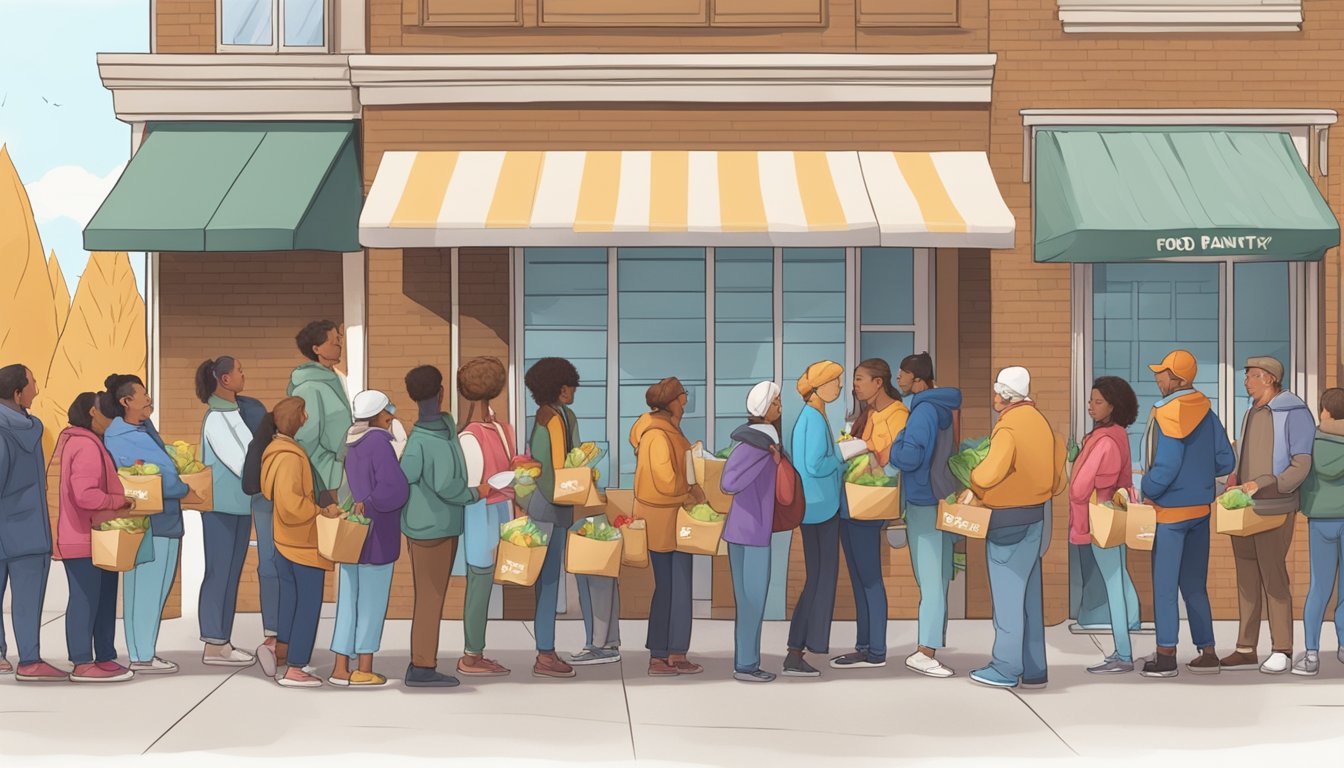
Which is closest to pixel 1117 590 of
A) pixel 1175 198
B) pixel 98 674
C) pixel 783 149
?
pixel 1175 198

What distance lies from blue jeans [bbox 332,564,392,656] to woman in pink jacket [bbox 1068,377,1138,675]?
451 centimetres

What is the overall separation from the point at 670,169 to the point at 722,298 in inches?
43.9

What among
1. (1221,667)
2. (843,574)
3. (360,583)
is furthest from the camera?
(843,574)

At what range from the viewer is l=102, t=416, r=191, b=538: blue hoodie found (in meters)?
9.47

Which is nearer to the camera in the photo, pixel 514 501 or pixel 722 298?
pixel 514 501

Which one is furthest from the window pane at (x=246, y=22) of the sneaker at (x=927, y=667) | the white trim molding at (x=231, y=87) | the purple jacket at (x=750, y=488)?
the sneaker at (x=927, y=667)

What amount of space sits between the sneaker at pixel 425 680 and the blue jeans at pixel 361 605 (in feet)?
0.92

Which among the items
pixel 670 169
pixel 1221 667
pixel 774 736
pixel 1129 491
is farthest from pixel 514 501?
pixel 1221 667

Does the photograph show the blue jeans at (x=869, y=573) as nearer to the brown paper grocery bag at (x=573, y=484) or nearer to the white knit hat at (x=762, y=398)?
the white knit hat at (x=762, y=398)

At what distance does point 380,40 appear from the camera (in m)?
11.8

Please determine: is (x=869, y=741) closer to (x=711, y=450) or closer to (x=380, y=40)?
(x=711, y=450)

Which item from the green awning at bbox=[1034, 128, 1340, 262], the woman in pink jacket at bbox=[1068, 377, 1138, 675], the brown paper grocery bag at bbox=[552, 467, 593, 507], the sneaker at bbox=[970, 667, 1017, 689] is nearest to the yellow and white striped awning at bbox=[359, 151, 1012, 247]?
the green awning at bbox=[1034, 128, 1340, 262]

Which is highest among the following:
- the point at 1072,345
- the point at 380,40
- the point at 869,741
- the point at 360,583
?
the point at 380,40

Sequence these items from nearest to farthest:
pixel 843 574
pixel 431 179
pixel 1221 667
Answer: pixel 1221 667 < pixel 431 179 < pixel 843 574
